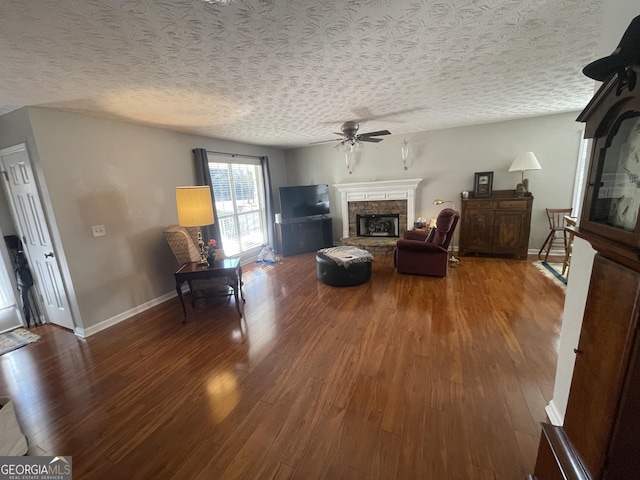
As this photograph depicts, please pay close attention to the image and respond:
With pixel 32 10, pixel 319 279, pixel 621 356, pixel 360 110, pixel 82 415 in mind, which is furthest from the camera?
pixel 319 279

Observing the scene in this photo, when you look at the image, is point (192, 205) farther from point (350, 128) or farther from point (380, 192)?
point (380, 192)

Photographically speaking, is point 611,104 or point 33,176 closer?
point 611,104

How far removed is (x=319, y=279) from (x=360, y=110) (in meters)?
2.46

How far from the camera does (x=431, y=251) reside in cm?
379

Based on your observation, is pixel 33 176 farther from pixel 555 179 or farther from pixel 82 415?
pixel 555 179

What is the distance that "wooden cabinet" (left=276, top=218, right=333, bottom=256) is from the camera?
5559 millimetres

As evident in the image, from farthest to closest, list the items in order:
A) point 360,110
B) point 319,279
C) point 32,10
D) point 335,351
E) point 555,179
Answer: point 555,179, point 319,279, point 360,110, point 335,351, point 32,10

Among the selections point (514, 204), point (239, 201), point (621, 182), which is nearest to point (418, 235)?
point (514, 204)

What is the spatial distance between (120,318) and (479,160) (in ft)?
20.3

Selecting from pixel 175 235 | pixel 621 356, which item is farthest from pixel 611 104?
pixel 175 235

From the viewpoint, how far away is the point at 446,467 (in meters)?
1.33

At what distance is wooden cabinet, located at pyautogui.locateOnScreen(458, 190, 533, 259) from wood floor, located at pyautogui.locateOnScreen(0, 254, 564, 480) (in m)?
1.29

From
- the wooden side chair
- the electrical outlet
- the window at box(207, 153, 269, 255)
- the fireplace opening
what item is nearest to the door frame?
the electrical outlet

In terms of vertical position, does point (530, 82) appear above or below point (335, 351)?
above
